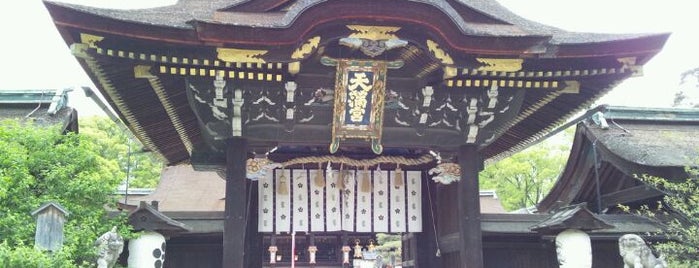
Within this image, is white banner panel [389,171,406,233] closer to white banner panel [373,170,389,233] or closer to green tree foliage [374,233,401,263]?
white banner panel [373,170,389,233]

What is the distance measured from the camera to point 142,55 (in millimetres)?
6824

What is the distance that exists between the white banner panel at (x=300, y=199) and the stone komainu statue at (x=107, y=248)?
12.2ft

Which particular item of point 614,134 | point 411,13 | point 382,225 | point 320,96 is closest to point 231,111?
point 320,96

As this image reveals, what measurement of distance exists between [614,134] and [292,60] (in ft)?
20.5

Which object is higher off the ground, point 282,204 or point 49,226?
point 282,204

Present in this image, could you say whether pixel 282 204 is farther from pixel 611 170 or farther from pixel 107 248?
pixel 611 170

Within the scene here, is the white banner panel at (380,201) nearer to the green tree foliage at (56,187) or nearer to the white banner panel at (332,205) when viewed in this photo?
the white banner panel at (332,205)

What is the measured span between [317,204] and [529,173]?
16.9 m

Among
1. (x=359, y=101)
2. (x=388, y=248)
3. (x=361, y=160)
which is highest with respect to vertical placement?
(x=359, y=101)

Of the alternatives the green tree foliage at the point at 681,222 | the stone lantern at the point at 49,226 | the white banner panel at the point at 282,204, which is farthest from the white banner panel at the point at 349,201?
the stone lantern at the point at 49,226

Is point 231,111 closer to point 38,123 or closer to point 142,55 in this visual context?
point 142,55

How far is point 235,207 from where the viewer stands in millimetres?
7652

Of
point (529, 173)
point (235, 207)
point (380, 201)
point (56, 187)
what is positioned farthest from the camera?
point (529, 173)

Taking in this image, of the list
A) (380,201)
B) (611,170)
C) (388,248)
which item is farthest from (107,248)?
(388,248)
